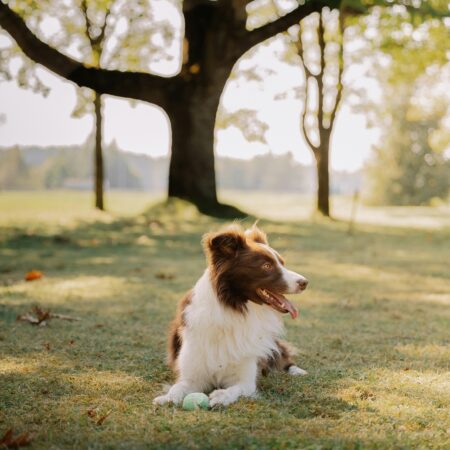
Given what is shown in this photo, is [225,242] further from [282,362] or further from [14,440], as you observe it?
[14,440]

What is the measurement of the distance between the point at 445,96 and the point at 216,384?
116 ft

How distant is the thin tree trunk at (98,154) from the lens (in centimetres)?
2598

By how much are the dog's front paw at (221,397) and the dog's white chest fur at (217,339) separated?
0.25 metres

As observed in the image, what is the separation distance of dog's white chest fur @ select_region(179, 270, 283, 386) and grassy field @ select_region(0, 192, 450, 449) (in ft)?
1.12

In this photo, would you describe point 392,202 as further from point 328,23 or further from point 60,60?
point 60,60

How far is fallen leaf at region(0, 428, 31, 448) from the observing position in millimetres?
3531

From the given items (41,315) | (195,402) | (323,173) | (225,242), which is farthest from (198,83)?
(195,402)

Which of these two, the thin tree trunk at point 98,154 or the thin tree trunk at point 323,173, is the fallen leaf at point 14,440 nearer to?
the thin tree trunk at point 323,173

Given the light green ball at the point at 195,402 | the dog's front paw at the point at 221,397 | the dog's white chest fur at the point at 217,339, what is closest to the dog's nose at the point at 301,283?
the dog's white chest fur at the point at 217,339

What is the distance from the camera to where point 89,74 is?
17.9m

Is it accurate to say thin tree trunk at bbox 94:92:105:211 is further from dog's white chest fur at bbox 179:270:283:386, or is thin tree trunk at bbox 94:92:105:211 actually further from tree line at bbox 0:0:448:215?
dog's white chest fur at bbox 179:270:283:386

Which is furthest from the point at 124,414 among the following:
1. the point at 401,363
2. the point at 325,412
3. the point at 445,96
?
the point at 445,96

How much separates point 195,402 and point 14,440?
4.20ft

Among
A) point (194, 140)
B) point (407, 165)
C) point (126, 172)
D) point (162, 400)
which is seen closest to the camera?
point (162, 400)
